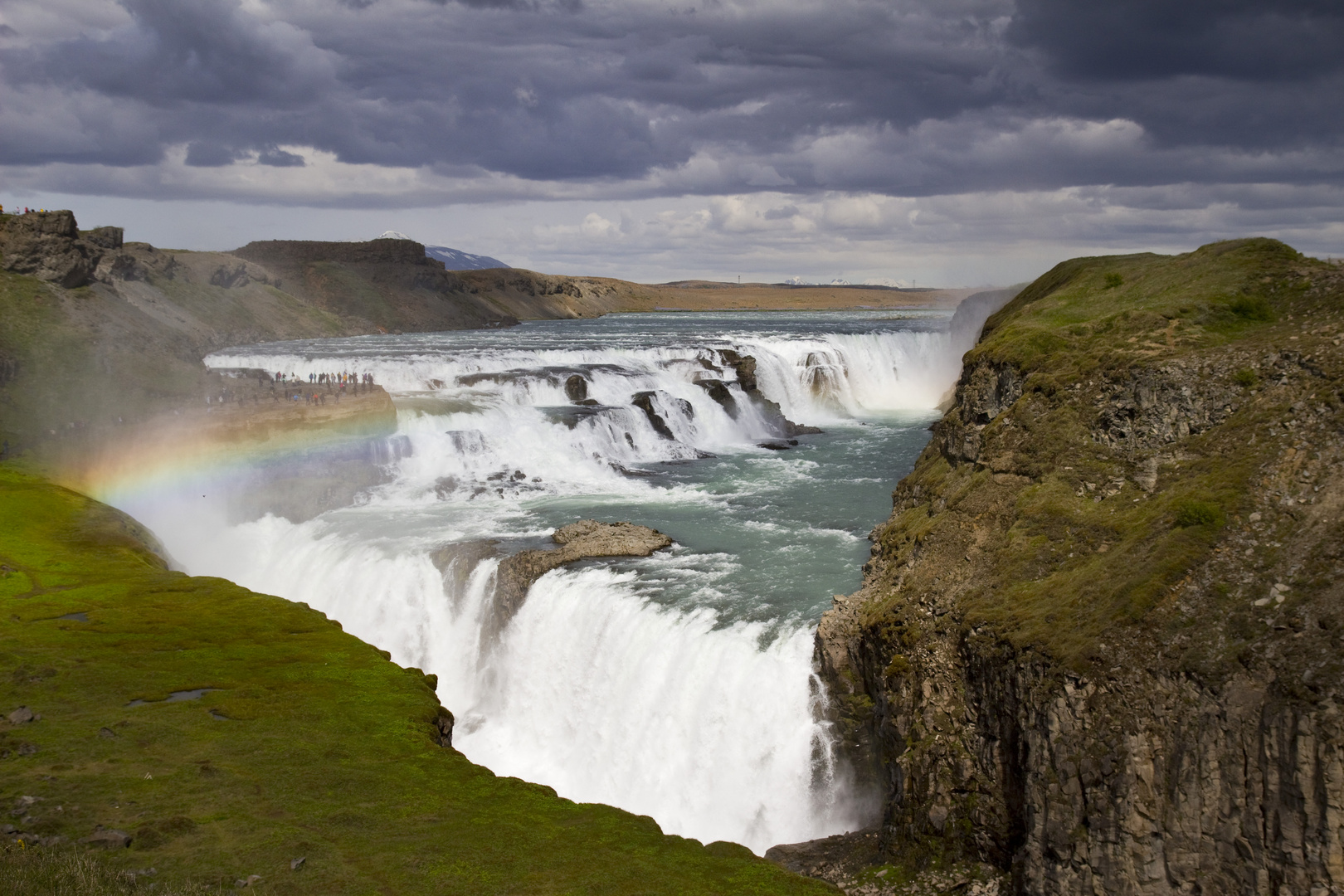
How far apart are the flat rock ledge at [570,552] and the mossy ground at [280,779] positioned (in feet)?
16.5

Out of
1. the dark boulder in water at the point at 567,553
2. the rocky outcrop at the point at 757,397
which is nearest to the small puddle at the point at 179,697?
the dark boulder in water at the point at 567,553

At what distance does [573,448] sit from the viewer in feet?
141

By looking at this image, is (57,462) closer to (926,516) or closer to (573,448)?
(573,448)

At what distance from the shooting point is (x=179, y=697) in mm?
17328

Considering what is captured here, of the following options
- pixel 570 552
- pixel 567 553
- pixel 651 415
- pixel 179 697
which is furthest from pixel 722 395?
pixel 179 697

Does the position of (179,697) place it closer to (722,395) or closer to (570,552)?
(570,552)

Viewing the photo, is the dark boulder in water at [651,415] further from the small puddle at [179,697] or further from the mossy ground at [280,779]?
the small puddle at [179,697]

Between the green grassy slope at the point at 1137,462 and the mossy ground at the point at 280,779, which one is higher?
the green grassy slope at the point at 1137,462

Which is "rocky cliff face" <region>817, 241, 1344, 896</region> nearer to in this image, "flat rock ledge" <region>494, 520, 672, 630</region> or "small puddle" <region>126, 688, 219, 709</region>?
"flat rock ledge" <region>494, 520, 672, 630</region>

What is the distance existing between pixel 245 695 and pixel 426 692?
10.7 ft

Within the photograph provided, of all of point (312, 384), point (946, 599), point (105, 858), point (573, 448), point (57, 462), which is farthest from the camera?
point (312, 384)

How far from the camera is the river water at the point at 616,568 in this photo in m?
19.6

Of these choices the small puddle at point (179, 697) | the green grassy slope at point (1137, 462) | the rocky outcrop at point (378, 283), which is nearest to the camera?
the green grassy slope at point (1137, 462)

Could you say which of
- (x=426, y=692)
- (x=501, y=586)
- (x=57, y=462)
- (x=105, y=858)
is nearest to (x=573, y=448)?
(x=501, y=586)
